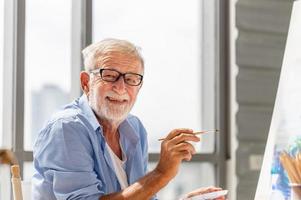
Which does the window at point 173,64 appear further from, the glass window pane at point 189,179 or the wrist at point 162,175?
the wrist at point 162,175

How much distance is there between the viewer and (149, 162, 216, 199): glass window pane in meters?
3.76

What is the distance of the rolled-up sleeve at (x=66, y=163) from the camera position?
6.76 feet

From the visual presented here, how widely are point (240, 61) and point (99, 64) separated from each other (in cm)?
177

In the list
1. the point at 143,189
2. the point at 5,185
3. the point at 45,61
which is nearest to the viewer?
the point at 143,189

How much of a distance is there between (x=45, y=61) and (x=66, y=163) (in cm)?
134

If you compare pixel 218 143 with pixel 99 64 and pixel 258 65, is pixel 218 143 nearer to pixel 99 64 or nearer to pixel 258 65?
→ pixel 258 65

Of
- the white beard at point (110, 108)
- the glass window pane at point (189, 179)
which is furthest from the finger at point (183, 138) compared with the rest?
the glass window pane at point (189, 179)

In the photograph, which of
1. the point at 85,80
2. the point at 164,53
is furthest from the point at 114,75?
the point at 164,53

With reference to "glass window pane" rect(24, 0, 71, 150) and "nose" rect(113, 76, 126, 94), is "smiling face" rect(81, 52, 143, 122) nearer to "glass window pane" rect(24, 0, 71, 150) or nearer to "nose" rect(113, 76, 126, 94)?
"nose" rect(113, 76, 126, 94)

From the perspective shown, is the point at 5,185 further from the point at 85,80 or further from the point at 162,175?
the point at 162,175

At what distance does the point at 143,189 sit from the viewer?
2.08m

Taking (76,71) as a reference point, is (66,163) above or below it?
below

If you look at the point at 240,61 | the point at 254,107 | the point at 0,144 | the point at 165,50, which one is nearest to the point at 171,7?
the point at 165,50

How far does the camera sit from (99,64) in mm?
2275
